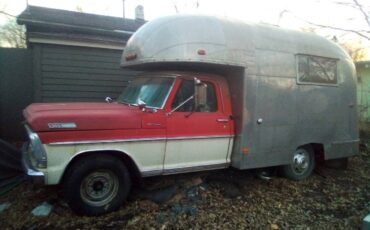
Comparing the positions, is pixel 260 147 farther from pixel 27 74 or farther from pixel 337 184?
pixel 27 74

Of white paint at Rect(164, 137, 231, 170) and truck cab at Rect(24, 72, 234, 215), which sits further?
white paint at Rect(164, 137, 231, 170)

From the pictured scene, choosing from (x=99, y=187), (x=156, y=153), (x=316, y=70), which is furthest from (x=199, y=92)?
(x=316, y=70)

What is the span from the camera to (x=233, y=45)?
5.90 meters

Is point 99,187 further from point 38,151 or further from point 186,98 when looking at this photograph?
point 186,98

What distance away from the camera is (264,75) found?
20.6 feet

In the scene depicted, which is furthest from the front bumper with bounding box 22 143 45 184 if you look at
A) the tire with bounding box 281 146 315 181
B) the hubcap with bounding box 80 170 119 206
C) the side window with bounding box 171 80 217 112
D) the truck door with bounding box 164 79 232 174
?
the tire with bounding box 281 146 315 181

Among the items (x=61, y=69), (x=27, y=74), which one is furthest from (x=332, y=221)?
(x=27, y=74)

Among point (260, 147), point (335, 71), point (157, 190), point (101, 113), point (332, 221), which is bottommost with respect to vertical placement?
point (332, 221)

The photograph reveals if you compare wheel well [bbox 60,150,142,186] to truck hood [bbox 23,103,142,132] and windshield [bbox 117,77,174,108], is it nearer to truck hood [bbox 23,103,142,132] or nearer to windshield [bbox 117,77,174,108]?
truck hood [bbox 23,103,142,132]

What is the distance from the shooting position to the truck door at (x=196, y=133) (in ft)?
18.5

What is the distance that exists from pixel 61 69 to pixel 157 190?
4.33 metres

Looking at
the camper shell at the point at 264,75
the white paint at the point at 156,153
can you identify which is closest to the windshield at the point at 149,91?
the camper shell at the point at 264,75

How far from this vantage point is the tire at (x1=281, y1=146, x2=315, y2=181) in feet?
23.1

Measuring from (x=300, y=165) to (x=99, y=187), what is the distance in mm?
3977
